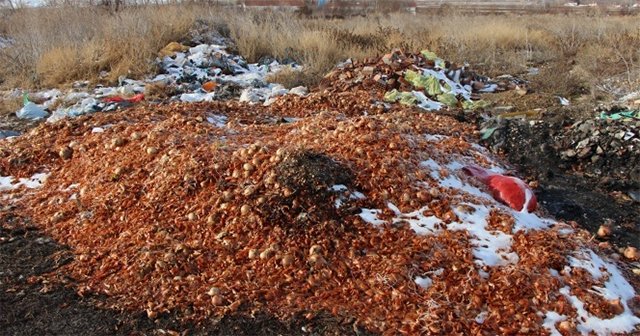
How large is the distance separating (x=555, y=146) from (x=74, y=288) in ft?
14.3

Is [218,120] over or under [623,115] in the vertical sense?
over

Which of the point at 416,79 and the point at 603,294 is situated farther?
the point at 416,79

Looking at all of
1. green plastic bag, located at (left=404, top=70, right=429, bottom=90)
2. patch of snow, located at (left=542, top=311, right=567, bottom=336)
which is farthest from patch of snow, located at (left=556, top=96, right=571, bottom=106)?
patch of snow, located at (left=542, top=311, right=567, bottom=336)

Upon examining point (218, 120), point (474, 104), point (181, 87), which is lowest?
point (474, 104)

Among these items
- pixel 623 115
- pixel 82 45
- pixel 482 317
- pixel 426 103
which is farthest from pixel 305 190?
pixel 82 45

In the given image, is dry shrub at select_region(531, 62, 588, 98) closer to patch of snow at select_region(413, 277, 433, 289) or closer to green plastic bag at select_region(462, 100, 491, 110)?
green plastic bag at select_region(462, 100, 491, 110)

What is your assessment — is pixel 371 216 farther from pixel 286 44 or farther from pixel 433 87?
pixel 286 44

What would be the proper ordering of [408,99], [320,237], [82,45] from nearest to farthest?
[320,237]
[408,99]
[82,45]

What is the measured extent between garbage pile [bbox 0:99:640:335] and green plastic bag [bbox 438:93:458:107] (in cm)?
283

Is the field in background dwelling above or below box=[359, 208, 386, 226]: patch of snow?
above

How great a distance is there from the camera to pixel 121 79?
7977mm

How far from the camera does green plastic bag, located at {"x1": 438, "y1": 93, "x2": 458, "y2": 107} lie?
678 centimetres

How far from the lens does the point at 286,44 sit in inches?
394

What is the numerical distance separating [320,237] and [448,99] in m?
4.46
